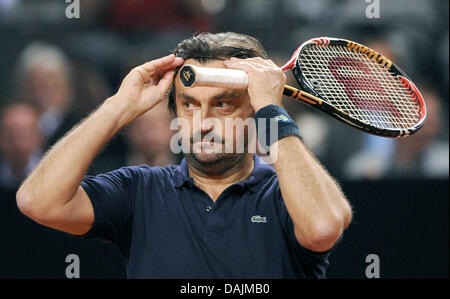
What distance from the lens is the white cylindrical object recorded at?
229 centimetres

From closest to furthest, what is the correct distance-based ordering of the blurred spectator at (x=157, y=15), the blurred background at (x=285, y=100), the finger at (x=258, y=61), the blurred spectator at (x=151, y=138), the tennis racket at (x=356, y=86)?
the finger at (x=258, y=61), the tennis racket at (x=356, y=86), the blurred background at (x=285, y=100), the blurred spectator at (x=151, y=138), the blurred spectator at (x=157, y=15)

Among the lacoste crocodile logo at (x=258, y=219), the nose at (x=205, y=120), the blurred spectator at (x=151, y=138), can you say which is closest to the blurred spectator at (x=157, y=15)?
the blurred spectator at (x=151, y=138)

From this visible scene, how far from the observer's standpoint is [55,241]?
3.58 m

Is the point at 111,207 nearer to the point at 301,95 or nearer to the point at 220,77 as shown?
the point at 220,77

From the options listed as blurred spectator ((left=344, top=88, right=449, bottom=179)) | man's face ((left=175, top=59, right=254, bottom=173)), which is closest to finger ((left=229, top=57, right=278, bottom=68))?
man's face ((left=175, top=59, right=254, bottom=173))

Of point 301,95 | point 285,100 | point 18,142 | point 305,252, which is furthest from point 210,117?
point 18,142

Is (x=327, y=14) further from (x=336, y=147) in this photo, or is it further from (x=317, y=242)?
(x=317, y=242)

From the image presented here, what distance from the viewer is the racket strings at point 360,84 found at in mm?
2811

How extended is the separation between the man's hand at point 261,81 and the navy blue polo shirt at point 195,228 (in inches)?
13.2

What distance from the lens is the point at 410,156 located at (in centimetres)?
439

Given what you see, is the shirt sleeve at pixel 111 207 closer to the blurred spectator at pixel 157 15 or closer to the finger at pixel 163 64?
the finger at pixel 163 64

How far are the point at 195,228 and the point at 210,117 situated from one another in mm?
408
